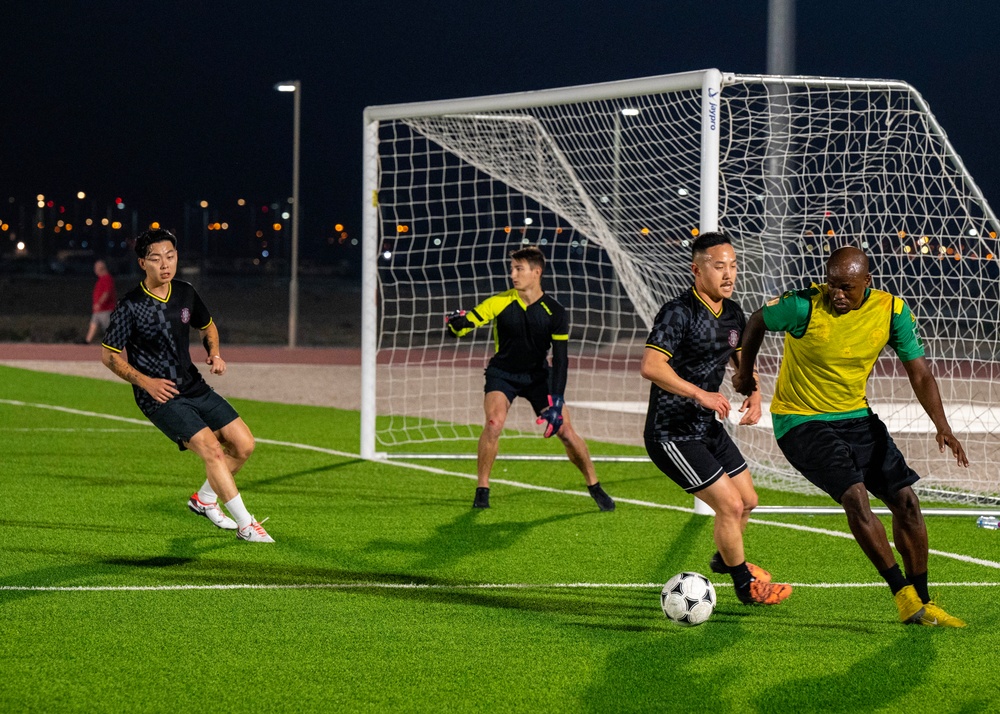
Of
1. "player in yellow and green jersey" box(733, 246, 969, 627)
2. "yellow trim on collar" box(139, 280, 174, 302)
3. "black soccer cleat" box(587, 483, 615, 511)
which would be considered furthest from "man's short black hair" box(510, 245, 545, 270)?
"player in yellow and green jersey" box(733, 246, 969, 627)

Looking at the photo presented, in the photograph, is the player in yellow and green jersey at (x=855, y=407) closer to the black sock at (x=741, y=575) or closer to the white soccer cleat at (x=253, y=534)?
the black sock at (x=741, y=575)

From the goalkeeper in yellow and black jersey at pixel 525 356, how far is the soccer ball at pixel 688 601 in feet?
10.4

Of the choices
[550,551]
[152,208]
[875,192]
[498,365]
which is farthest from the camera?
[152,208]

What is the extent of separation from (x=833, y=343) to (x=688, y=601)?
4.43 feet

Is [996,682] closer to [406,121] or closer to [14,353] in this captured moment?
[406,121]

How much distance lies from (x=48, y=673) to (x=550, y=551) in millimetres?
3458

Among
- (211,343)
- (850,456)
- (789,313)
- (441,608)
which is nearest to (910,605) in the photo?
(850,456)

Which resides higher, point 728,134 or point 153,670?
point 728,134

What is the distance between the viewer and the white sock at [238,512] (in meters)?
7.47

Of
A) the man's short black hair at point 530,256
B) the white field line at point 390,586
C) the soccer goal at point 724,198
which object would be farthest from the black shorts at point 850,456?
the man's short black hair at point 530,256

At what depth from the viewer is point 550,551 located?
756cm

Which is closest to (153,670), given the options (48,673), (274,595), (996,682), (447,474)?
(48,673)

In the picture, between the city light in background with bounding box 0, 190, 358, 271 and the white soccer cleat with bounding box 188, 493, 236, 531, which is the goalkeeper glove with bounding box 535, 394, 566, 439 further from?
the city light in background with bounding box 0, 190, 358, 271

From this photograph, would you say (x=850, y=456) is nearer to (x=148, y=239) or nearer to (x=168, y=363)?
(x=168, y=363)
